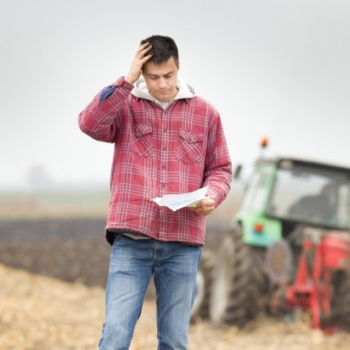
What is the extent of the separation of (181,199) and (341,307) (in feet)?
15.2

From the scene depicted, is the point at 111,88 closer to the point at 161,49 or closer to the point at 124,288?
Result: the point at 161,49

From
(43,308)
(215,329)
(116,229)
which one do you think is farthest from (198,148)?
(43,308)

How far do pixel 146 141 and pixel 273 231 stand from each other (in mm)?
4522

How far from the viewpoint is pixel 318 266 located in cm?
772

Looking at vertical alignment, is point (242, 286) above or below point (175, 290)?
below

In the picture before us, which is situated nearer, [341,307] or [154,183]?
[154,183]

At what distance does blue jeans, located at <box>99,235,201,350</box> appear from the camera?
3615 millimetres

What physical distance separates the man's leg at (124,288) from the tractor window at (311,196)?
15.7 ft

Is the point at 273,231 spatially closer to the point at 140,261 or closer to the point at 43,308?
the point at 43,308

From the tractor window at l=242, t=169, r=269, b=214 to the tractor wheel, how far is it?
104 centimetres

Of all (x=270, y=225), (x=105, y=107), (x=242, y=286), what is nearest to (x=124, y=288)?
(x=105, y=107)

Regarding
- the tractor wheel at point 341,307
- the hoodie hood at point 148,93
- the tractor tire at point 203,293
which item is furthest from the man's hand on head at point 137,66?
the tractor tire at point 203,293

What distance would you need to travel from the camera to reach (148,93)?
12.2 ft

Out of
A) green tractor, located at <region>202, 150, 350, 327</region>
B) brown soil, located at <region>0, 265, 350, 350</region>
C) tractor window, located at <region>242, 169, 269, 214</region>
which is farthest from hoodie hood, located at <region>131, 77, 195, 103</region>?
tractor window, located at <region>242, 169, 269, 214</region>
